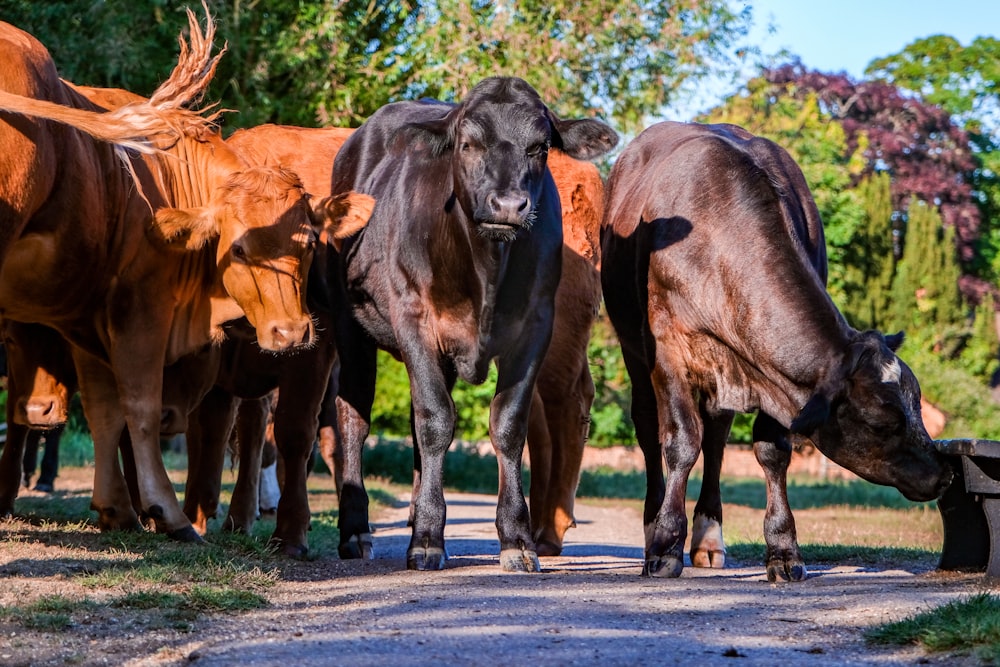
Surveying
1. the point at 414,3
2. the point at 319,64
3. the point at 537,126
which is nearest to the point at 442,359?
the point at 537,126

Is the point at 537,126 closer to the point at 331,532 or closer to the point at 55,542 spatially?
the point at 55,542

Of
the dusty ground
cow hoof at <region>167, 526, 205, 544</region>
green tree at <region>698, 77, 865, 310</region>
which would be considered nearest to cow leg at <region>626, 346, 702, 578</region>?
the dusty ground

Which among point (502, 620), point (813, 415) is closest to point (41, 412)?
point (502, 620)

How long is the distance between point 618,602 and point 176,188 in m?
4.15

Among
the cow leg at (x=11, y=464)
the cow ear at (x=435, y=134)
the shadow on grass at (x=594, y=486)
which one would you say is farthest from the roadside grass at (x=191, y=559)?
the shadow on grass at (x=594, y=486)

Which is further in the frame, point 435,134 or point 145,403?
point 145,403

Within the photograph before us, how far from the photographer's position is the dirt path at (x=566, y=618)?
16.0 feet

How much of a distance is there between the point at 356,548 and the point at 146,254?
218cm

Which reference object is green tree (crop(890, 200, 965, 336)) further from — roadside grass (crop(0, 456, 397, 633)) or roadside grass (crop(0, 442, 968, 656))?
roadside grass (crop(0, 456, 397, 633))

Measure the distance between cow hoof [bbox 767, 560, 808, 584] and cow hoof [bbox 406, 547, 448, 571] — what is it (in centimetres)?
178

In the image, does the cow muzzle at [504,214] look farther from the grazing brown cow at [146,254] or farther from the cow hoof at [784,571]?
the cow hoof at [784,571]

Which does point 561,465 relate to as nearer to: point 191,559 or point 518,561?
point 518,561

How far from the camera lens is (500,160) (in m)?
7.29

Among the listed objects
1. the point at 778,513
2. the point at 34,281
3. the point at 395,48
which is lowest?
the point at 778,513
